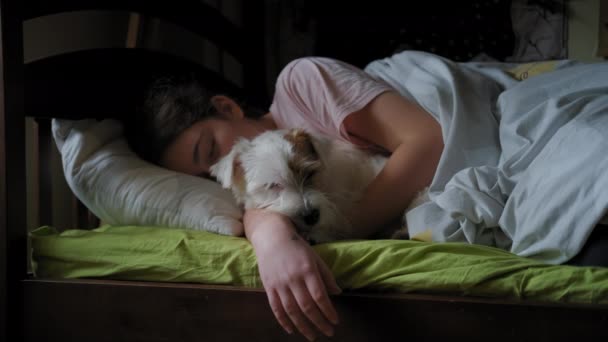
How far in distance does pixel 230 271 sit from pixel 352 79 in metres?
0.62

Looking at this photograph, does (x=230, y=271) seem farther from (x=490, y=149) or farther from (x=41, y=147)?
(x=41, y=147)

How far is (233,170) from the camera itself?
1.21 m

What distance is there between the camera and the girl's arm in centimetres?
117

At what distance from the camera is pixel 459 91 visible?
124 cm

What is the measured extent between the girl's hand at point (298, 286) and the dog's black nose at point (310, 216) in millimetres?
189

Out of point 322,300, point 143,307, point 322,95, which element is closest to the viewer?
point 322,300

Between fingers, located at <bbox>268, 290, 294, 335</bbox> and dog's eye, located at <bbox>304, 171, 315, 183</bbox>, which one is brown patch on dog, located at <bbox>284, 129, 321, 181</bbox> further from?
fingers, located at <bbox>268, 290, 294, 335</bbox>

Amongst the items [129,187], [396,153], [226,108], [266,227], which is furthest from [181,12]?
[266,227]

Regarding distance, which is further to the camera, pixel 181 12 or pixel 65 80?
pixel 181 12

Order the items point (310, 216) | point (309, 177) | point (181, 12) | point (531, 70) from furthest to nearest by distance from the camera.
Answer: point (181, 12) → point (531, 70) → point (309, 177) → point (310, 216)

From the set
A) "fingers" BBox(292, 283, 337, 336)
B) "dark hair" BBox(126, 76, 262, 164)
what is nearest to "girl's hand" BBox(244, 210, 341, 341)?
"fingers" BBox(292, 283, 337, 336)

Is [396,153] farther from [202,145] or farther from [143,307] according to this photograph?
[143,307]

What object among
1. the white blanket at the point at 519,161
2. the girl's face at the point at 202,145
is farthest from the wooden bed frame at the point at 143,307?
the girl's face at the point at 202,145

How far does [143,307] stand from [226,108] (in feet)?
2.24
